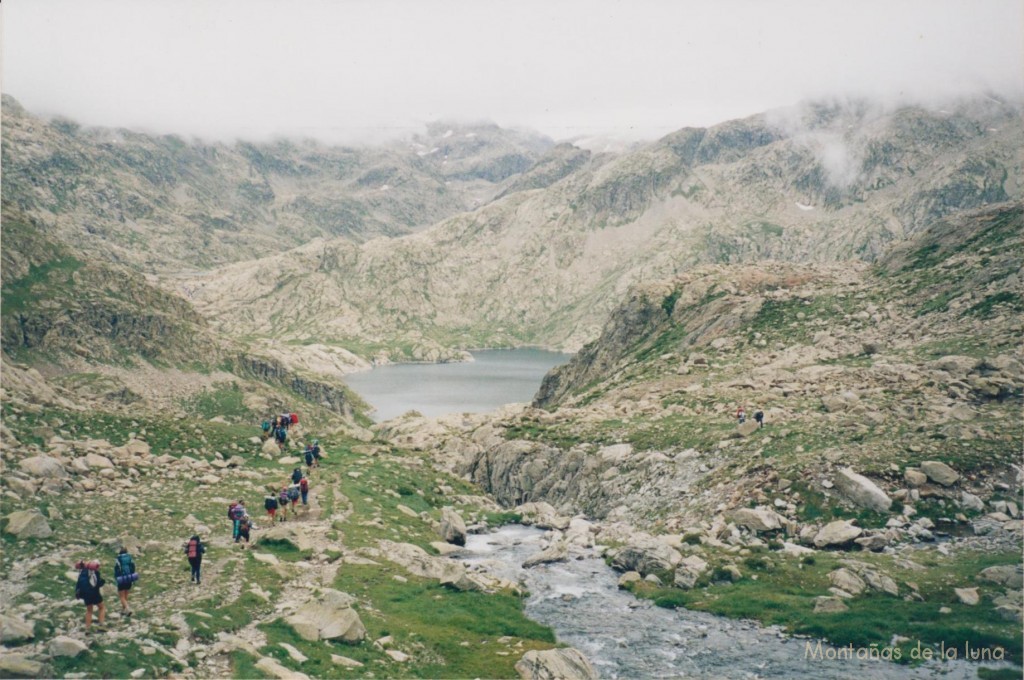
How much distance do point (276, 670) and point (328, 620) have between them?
15.7 ft

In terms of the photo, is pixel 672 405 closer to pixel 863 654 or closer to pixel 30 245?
pixel 863 654

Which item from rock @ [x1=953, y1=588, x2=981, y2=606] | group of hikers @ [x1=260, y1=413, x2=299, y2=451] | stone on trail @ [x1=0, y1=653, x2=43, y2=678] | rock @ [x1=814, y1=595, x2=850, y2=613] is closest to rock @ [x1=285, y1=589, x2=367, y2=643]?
stone on trail @ [x1=0, y1=653, x2=43, y2=678]

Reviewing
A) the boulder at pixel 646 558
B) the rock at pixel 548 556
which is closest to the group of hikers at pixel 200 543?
the rock at pixel 548 556

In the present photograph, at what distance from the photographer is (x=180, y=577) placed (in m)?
29.3

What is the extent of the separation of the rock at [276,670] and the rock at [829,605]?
21877mm

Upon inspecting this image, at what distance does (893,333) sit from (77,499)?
2740 inches

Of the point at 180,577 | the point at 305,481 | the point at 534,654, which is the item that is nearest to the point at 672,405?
the point at 305,481

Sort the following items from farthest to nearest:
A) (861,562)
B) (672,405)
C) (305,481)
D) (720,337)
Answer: (720,337) → (672,405) → (305,481) → (861,562)

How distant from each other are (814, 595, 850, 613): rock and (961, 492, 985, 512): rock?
1327 cm

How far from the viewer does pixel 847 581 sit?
31.1 m

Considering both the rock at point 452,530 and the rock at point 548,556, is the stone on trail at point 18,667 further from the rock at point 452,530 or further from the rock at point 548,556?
the rock at point 452,530

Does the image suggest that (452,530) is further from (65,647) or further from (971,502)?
(971,502)

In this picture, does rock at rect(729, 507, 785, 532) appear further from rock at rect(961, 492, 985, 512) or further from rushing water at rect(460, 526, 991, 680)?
rock at rect(961, 492, 985, 512)

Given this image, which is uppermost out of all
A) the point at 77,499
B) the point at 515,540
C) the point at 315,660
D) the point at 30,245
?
the point at 30,245
